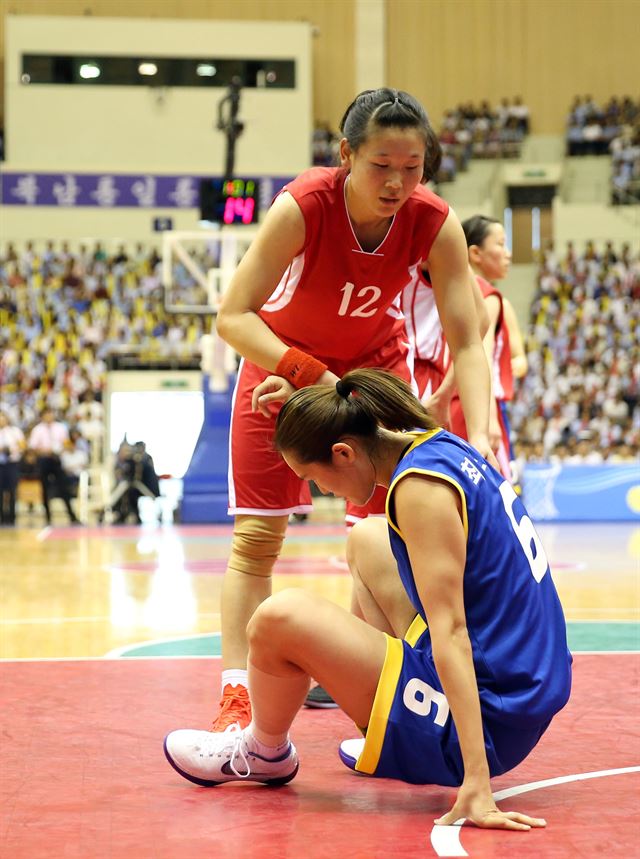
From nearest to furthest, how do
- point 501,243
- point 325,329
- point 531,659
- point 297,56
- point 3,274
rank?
point 531,659
point 325,329
point 501,243
point 3,274
point 297,56

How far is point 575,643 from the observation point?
17.4 feet

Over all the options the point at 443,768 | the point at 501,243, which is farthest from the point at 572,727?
the point at 501,243

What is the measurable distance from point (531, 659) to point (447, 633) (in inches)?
11.0

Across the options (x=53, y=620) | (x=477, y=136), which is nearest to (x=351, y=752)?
(x=53, y=620)

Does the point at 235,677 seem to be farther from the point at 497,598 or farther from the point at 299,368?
the point at 497,598

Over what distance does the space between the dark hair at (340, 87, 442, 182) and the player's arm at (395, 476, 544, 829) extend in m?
1.02

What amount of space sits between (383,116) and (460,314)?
71cm

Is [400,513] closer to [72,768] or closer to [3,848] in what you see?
[3,848]

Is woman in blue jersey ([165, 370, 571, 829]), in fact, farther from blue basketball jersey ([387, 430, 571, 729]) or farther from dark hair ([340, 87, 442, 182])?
dark hair ([340, 87, 442, 182])

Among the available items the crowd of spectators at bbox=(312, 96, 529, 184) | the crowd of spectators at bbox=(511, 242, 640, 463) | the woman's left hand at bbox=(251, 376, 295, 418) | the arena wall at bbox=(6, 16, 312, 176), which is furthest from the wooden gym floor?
the crowd of spectators at bbox=(312, 96, 529, 184)

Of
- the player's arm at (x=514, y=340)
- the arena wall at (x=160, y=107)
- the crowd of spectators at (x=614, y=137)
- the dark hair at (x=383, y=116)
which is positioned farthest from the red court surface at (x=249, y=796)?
the crowd of spectators at (x=614, y=137)

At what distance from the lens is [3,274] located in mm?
22203

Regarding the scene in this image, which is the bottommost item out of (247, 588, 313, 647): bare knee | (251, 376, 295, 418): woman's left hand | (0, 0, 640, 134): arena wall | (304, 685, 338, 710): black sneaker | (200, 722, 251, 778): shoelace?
(304, 685, 338, 710): black sneaker

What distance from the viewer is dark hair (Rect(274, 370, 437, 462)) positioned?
8.70 feet
